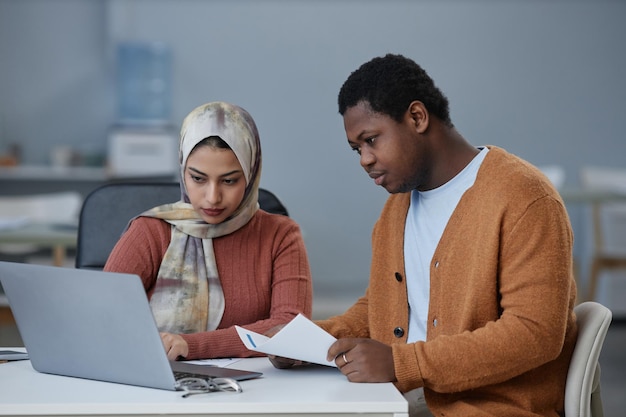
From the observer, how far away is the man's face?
1594 mm

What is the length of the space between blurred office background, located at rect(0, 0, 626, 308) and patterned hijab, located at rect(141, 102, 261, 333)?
4.57 m

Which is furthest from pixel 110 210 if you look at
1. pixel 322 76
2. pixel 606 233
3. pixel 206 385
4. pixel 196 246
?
pixel 322 76

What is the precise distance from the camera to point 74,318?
140 cm

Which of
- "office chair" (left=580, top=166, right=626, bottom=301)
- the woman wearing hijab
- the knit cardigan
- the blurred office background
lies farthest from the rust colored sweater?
the blurred office background

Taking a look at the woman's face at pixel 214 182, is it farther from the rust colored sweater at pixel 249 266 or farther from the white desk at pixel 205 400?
the white desk at pixel 205 400

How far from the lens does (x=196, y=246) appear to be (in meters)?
1.88

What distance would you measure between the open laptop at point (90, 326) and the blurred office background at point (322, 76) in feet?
16.5

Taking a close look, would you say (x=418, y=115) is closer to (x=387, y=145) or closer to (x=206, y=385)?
(x=387, y=145)

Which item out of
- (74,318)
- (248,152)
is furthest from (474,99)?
(74,318)

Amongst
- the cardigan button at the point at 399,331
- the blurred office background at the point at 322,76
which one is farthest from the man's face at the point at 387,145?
the blurred office background at the point at 322,76

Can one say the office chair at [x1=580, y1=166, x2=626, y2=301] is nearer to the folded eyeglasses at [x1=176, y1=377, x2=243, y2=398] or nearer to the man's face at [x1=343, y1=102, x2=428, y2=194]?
the man's face at [x1=343, y1=102, x2=428, y2=194]

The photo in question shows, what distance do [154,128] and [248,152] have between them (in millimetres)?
4505

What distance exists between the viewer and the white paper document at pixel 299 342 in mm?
1397

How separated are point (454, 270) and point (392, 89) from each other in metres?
0.33
